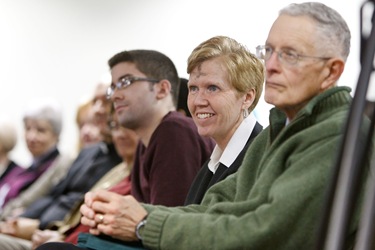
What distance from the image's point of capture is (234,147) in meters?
2.46

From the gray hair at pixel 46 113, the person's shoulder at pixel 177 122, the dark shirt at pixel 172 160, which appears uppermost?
the person's shoulder at pixel 177 122

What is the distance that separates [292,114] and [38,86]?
4859mm

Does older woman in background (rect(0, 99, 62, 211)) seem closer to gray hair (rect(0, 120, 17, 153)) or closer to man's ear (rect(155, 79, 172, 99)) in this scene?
gray hair (rect(0, 120, 17, 153))

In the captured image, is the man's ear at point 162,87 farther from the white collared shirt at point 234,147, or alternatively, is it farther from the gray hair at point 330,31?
the gray hair at point 330,31

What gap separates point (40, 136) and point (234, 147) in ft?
9.56

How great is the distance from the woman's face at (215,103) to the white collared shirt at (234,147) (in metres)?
0.03

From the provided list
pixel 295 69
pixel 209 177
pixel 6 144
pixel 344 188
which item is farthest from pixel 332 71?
pixel 6 144

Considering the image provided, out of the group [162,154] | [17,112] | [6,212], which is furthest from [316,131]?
[17,112]

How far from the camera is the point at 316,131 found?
1.78m

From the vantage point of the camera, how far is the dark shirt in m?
2.83

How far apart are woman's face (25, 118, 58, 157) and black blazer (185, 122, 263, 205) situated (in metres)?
2.78

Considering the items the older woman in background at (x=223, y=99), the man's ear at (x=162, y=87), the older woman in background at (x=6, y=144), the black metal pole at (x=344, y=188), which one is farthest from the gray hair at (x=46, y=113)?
the black metal pole at (x=344, y=188)

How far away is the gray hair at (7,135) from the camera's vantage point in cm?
547

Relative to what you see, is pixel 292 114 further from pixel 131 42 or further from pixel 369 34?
pixel 131 42
